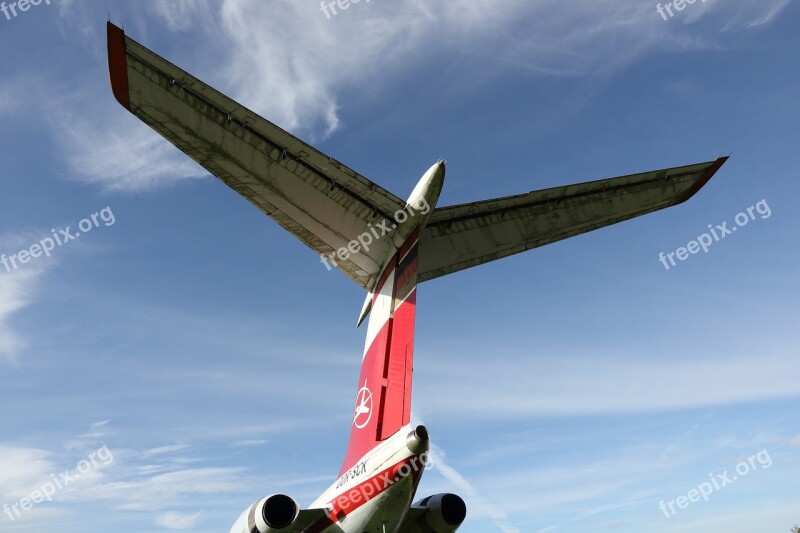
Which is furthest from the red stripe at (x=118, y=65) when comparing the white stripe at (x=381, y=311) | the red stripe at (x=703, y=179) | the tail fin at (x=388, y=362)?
the red stripe at (x=703, y=179)

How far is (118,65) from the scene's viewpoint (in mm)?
6426

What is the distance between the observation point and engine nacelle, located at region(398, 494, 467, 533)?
8406 mm

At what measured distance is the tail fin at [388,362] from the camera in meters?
8.20

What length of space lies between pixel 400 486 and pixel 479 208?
176 inches

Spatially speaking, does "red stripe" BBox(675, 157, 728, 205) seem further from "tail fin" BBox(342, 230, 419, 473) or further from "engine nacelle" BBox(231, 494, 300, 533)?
"engine nacelle" BBox(231, 494, 300, 533)

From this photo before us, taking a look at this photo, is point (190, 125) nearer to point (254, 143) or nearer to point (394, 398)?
point (254, 143)

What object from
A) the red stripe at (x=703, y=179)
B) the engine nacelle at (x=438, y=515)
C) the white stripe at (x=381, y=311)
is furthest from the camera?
the white stripe at (x=381, y=311)

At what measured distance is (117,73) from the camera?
647 cm

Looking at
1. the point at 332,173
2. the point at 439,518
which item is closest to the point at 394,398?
the point at 439,518

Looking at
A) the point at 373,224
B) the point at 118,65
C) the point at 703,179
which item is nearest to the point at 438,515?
the point at 373,224

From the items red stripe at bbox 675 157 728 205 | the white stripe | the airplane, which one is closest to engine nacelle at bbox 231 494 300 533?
the airplane

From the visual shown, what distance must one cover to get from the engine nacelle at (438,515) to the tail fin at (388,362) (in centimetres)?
120

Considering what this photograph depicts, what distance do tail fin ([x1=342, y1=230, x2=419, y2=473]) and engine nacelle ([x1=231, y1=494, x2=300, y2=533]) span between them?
1.40 meters

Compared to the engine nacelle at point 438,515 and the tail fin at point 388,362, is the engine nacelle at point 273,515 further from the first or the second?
the engine nacelle at point 438,515
